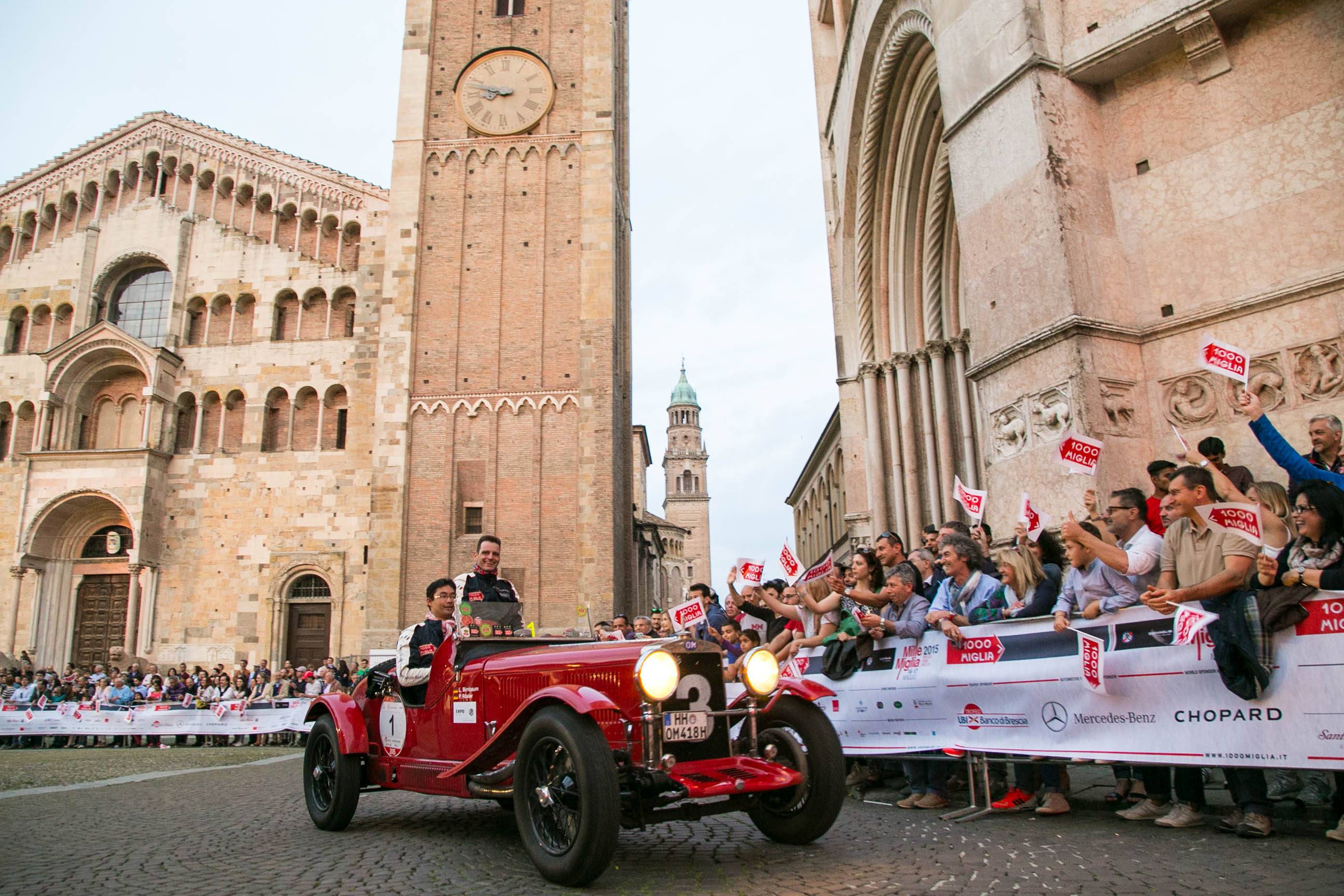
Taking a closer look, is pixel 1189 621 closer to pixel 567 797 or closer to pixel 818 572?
pixel 567 797

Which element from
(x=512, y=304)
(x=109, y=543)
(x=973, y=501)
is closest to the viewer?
(x=973, y=501)

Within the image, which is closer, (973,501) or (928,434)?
(973,501)

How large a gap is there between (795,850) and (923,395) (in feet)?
29.0

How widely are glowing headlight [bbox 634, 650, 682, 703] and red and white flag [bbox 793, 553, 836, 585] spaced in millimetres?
3071

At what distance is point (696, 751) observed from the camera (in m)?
4.60

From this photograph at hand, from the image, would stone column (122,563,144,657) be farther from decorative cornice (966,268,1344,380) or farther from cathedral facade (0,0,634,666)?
decorative cornice (966,268,1344,380)

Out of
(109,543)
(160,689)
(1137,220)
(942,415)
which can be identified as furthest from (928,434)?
(109,543)

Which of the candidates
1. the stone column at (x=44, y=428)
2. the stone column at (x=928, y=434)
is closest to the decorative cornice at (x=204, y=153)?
the stone column at (x=44, y=428)

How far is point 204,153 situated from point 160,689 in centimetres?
1626

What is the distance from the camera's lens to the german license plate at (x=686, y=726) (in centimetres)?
443

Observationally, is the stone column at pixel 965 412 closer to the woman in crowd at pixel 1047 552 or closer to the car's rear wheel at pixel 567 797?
the woman in crowd at pixel 1047 552

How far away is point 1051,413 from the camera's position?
753 centimetres

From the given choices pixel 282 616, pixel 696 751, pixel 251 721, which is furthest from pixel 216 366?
pixel 696 751

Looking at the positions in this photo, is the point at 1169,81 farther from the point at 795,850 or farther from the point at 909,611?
the point at 795,850
